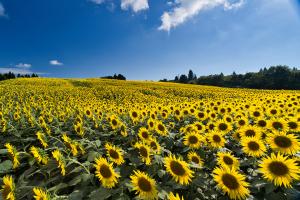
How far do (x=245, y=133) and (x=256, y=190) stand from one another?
159cm

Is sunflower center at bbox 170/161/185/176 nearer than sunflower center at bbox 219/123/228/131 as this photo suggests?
Yes

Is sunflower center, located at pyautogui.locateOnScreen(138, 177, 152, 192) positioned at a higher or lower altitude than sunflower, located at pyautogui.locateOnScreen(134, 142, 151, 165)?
lower

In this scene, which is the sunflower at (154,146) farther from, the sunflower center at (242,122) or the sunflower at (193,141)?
the sunflower center at (242,122)

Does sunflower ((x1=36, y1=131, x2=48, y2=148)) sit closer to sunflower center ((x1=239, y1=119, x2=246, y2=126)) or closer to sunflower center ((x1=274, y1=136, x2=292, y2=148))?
sunflower center ((x1=274, y1=136, x2=292, y2=148))

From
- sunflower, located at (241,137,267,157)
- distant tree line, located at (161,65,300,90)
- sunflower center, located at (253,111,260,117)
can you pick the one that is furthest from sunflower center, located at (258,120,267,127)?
distant tree line, located at (161,65,300,90)

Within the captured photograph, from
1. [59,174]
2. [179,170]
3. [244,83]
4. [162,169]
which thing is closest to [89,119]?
[59,174]

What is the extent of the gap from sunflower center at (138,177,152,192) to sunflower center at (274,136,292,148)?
2217mm

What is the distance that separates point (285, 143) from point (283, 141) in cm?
4

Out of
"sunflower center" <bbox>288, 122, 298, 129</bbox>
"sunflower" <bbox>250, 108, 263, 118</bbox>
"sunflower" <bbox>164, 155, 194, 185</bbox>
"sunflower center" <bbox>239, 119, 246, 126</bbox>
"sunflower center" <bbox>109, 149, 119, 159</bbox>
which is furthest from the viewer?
"sunflower" <bbox>250, 108, 263, 118</bbox>

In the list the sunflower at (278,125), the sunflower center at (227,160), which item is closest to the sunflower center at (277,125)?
the sunflower at (278,125)

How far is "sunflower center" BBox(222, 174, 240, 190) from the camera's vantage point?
10.3ft

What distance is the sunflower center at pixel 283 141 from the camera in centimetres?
410

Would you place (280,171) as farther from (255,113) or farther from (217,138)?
(255,113)

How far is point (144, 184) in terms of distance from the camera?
3061mm
